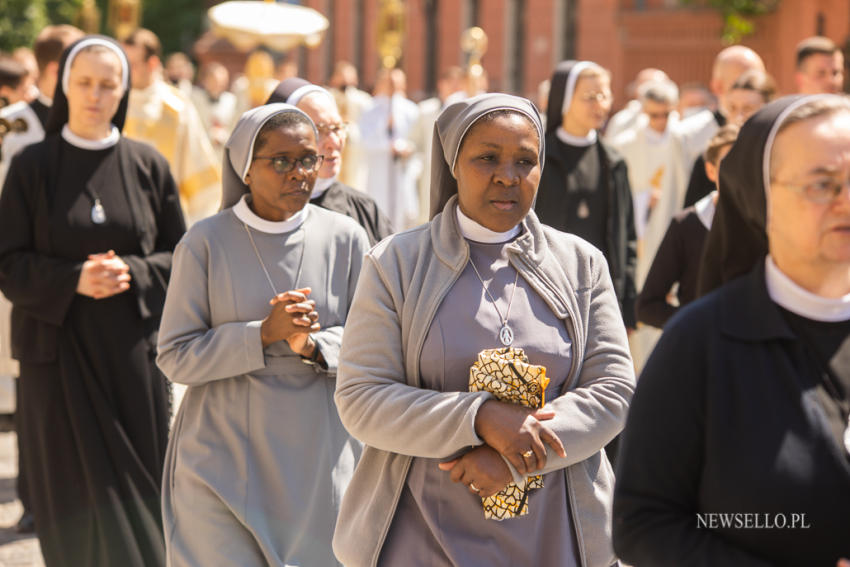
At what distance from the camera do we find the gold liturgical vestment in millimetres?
7723

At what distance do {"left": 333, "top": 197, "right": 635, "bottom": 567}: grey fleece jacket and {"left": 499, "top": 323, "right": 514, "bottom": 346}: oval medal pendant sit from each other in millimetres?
152

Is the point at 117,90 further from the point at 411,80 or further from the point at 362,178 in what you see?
the point at 411,80

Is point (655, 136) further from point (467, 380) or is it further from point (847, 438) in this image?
point (847, 438)

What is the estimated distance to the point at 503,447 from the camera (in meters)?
3.47

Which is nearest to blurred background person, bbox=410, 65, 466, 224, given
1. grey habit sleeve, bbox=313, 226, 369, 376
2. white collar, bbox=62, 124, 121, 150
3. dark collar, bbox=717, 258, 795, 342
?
white collar, bbox=62, 124, 121, 150

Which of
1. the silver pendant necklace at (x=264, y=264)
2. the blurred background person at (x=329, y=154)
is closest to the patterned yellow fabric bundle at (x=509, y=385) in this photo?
the silver pendant necklace at (x=264, y=264)

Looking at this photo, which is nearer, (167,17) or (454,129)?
(454,129)

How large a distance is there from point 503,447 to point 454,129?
2.93 feet

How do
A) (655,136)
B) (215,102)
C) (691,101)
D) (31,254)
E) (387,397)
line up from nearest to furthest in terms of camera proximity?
(387,397) < (31,254) < (655,136) < (691,101) < (215,102)

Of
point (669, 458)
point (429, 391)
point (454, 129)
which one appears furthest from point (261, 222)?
point (669, 458)

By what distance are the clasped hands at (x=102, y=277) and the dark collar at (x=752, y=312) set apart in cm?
344

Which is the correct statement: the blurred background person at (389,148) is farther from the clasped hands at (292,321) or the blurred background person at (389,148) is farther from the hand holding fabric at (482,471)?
the hand holding fabric at (482,471)

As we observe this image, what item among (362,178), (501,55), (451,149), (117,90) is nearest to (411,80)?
(501,55)

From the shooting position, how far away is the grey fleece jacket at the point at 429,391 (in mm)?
3568
